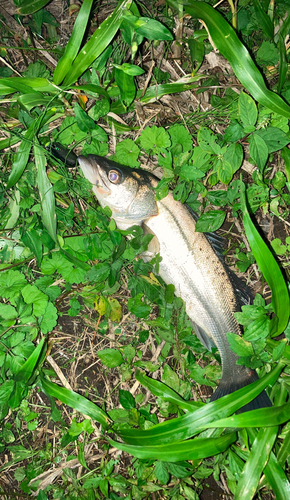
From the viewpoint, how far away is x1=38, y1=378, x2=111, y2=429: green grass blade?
2584 mm

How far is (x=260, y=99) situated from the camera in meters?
2.44

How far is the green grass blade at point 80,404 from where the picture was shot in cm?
258

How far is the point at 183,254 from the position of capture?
2.62 meters

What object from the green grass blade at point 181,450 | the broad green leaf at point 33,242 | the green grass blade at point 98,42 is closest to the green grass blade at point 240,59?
the green grass blade at point 98,42

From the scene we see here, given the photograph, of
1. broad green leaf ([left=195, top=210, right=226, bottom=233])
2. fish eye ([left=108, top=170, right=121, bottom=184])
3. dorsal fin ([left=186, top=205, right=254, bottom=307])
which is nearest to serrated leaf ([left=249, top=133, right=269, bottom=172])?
broad green leaf ([left=195, top=210, right=226, bottom=233])

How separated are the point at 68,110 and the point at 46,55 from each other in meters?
0.63

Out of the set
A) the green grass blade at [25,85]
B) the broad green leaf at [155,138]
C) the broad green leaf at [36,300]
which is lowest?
the broad green leaf at [36,300]

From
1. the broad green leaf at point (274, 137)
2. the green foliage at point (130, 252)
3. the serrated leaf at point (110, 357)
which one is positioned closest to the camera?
the green foliage at point (130, 252)

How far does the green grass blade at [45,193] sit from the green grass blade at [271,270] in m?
1.42

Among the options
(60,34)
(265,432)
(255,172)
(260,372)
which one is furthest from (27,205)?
(265,432)

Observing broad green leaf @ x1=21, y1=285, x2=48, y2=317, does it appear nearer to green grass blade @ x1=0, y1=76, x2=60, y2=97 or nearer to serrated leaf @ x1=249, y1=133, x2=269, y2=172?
green grass blade @ x1=0, y1=76, x2=60, y2=97

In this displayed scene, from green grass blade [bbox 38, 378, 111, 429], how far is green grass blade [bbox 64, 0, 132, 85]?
94.2 inches

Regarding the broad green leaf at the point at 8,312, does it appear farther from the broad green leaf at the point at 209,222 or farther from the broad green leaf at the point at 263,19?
the broad green leaf at the point at 263,19

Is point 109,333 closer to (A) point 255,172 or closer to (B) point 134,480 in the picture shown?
(B) point 134,480
